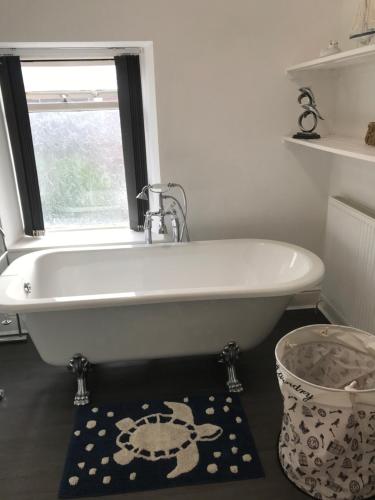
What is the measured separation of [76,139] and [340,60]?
1688 mm

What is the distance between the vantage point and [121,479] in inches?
63.7

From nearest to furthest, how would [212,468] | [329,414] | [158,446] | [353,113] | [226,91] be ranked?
[329,414], [212,468], [158,446], [353,113], [226,91]

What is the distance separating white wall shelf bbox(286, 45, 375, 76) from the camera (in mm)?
1637

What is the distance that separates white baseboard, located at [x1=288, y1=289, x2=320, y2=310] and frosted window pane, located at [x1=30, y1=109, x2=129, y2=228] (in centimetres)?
135

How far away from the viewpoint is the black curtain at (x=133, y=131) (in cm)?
254

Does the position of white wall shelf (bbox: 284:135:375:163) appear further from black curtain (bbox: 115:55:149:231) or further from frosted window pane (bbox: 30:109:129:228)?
frosted window pane (bbox: 30:109:129:228)

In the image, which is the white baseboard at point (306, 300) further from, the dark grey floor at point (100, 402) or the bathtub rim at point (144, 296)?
the bathtub rim at point (144, 296)

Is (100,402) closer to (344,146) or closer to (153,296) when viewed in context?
(153,296)

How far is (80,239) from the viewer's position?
9.09ft

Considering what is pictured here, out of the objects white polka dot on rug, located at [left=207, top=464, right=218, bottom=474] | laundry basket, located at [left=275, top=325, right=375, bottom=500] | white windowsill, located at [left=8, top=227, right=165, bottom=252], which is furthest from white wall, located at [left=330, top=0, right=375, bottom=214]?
white polka dot on rug, located at [left=207, top=464, right=218, bottom=474]

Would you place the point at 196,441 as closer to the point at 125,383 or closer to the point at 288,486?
the point at 288,486

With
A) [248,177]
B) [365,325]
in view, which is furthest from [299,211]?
[365,325]

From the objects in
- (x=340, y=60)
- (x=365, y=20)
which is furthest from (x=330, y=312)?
(x=365, y=20)

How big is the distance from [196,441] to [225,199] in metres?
1.48
